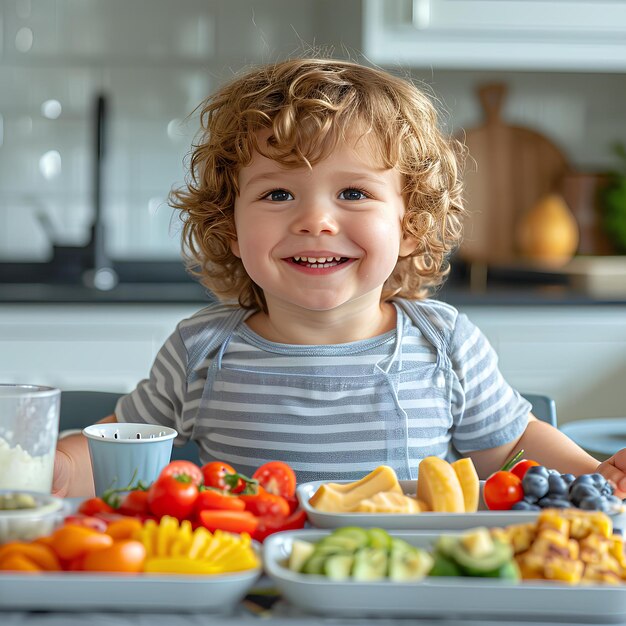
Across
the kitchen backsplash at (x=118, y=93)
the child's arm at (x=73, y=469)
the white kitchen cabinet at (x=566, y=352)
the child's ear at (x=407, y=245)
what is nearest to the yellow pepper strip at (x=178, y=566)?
the child's arm at (x=73, y=469)

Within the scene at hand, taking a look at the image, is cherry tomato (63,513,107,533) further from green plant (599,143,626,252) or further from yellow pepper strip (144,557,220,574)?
green plant (599,143,626,252)

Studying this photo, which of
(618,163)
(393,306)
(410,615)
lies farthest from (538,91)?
(410,615)

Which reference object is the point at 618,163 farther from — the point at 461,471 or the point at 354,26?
the point at 461,471

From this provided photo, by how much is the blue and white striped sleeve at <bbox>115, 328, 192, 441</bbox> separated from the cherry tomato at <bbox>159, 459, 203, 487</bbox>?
491 millimetres

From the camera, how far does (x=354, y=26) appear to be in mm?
2828

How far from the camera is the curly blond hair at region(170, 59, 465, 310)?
1234 millimetres

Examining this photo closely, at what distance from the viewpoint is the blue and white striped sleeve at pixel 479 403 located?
4.23 ft

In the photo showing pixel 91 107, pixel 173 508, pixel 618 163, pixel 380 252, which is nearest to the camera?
pixel 173 508

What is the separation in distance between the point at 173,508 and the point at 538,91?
110 inches

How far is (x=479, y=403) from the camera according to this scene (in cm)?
130

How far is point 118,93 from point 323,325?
201 cm

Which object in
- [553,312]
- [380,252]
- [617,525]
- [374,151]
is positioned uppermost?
[374,151]

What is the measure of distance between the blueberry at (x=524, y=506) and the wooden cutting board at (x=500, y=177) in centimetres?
232

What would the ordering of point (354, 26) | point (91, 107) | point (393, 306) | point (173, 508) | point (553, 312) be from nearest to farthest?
1. point (173, 508)
2. point (393, 306)
3. point (553, 312)
4. point (354, 26)
5. point (91, 107)
